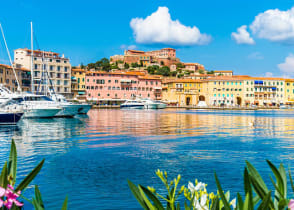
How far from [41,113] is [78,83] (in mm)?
55283

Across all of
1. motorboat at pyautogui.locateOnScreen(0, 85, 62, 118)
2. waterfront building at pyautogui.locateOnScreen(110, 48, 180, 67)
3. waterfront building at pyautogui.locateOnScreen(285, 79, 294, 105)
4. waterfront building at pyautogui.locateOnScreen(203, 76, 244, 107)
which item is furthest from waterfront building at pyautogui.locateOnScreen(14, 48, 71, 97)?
waterfront building at pyautogui.locateOnScreen(285, 79, 294, 105)

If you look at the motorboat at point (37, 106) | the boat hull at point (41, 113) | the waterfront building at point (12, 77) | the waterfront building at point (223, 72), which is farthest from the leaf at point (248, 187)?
the waterfront building at point (223, 72)

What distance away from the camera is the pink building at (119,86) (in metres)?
98.2

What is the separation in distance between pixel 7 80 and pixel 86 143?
6570 centimetres

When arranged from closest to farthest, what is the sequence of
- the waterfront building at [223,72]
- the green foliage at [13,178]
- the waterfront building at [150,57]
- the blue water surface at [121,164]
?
the green foliage at [13,178]
the blue water surface at [121,164]
the waterfront building at [223,72]
the waterfront building at [150,57]

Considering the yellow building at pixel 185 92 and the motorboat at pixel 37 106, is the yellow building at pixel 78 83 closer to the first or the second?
the yellow building at pixel 185 92

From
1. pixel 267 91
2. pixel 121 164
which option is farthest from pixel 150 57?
pixel 121 164

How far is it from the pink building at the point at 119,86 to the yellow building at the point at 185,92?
5.86 metres

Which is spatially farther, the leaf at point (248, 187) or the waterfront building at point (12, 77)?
the waterfront building at point (12, 77)

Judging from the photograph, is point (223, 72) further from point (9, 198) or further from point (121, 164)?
point (9, 198)

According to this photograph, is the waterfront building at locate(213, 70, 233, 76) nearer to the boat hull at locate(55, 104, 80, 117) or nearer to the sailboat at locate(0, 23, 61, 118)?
the boat hull at locate(55, 104, 80, 117)

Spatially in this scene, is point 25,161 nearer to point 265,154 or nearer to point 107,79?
point 265,154

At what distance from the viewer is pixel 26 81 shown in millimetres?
83625

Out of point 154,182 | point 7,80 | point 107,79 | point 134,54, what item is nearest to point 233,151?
point 154,182
